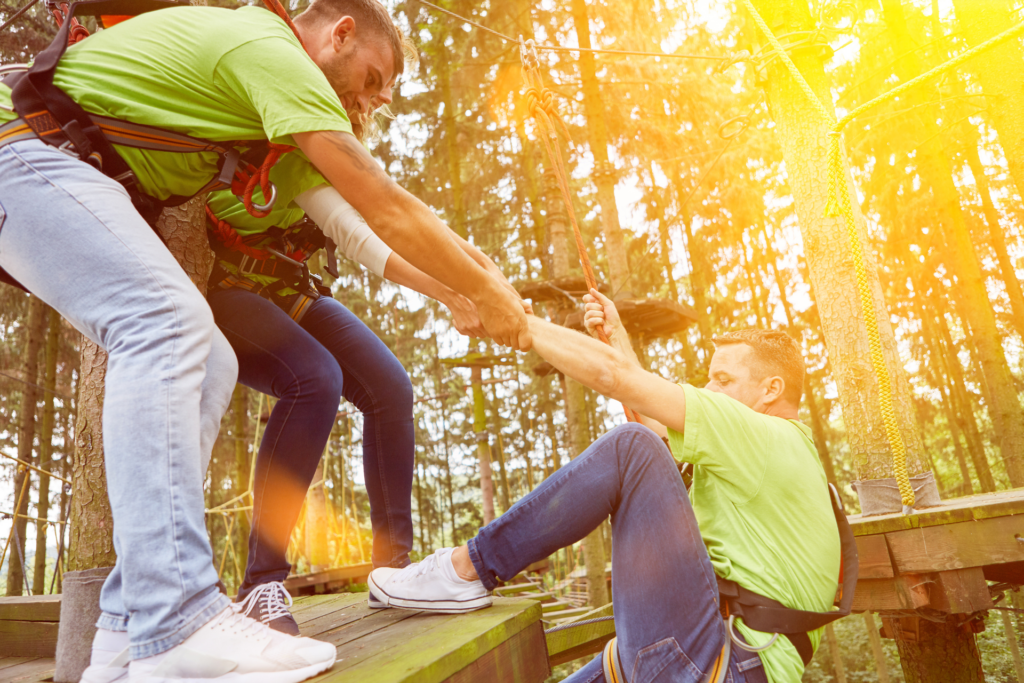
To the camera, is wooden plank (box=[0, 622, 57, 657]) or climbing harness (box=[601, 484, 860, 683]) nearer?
climbing harness (box=[601, 484, 860, 683])

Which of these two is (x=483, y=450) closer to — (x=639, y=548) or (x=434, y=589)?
(x=434, y=589)

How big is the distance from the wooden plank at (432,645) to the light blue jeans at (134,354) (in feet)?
1.13

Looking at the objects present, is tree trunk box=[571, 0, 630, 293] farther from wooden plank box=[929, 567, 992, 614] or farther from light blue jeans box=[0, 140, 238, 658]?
light blue jeans box=[0, 140, 238, 658]

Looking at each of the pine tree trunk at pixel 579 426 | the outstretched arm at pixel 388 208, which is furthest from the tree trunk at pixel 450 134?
the outstretched arm at pixel 388 208

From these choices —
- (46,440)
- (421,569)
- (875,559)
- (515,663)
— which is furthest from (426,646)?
Answer: (46,440)

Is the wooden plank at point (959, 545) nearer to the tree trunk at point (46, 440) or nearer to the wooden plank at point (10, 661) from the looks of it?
the wooden plank at point (10, 661)

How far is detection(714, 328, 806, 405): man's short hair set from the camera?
2.43m

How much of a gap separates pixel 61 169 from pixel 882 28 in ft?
44.0

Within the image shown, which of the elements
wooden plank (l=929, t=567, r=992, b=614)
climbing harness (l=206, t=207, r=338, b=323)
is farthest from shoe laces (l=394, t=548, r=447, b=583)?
wooden plank (l=929, t=567, r=992, b=614)

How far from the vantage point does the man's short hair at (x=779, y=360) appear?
7.96 feet

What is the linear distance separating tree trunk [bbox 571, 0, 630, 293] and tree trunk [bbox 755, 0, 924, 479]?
Answer: 4046 millimetres

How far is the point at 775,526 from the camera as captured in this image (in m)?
1.89

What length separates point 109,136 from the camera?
1.40 metres

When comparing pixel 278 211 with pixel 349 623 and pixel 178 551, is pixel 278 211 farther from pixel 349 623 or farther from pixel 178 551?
pixel 349 623
